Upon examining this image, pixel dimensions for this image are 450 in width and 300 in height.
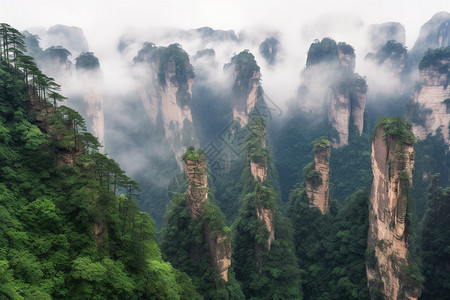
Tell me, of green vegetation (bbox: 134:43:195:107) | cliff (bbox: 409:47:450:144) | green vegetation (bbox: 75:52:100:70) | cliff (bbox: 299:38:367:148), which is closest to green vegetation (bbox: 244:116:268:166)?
cliff (bbox: 299:38:367:148)

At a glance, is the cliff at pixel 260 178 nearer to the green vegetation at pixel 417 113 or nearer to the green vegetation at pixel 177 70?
the green vegetation at pixel 177 70

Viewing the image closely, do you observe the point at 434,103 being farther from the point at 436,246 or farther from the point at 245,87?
the point at 245,87

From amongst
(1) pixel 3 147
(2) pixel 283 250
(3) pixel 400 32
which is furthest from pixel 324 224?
(3) pixel 400 32

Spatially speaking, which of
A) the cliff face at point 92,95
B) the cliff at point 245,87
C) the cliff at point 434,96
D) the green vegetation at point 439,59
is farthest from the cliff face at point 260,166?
the cliff face at point 92,95

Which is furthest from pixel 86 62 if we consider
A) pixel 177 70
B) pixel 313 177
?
pixel 313 177

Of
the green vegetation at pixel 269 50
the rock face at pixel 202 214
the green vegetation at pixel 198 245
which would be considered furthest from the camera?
the green vegetation at pixel 269 50

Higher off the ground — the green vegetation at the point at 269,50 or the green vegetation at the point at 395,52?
the green vegetation at the point at 269,50
